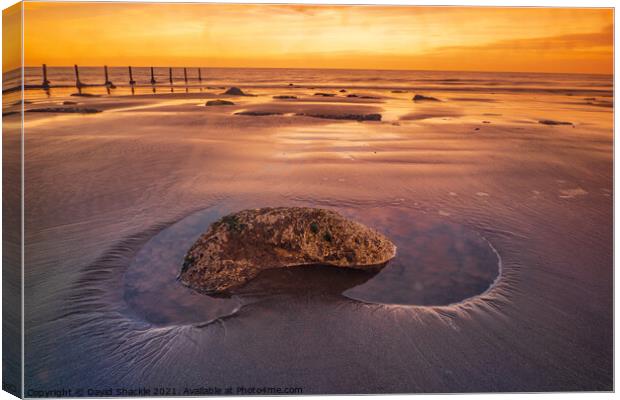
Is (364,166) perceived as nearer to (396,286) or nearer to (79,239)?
(396,286)

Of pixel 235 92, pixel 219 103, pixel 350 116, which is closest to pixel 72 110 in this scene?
pixel 219 103

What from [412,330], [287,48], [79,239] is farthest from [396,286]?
[79,239]

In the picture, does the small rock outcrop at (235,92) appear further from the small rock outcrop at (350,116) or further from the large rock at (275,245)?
the large rock at (275,245)

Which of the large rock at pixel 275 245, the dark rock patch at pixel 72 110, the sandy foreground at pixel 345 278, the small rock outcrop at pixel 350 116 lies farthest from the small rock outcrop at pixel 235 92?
the large rock at pixel 275 245

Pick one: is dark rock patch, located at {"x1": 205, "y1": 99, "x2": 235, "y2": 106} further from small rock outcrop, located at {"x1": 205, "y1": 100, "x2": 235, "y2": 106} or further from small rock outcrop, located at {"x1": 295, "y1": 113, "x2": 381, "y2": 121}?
small rock outcrop, located at {"x1": 295, "y1": 113, "x2": 381, "y2": 121}

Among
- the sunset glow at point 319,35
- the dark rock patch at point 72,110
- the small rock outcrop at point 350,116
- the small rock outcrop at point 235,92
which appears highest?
the sunset glow at point 319,35

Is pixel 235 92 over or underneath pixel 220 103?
over

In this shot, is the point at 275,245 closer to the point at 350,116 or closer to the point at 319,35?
the point at 319,35
